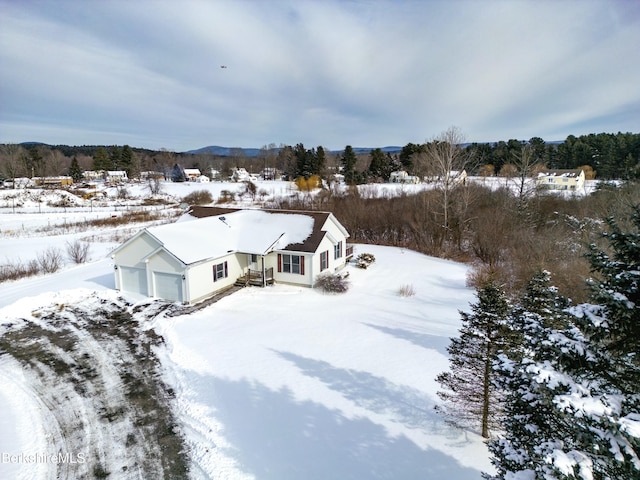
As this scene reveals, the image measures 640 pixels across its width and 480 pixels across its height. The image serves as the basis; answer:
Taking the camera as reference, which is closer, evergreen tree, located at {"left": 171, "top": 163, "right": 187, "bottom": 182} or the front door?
the front door

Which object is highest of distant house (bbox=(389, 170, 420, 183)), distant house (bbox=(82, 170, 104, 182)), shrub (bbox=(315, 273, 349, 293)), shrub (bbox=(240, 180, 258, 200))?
distant house (bbox=(82, 170, 104, 182))

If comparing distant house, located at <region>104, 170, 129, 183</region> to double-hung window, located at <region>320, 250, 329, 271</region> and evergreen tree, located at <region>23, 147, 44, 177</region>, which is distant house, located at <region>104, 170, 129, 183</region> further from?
double-hung window, located at <region>320, 250, 329, 271</region>

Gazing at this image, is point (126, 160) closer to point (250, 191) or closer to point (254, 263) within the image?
point (250, 191)

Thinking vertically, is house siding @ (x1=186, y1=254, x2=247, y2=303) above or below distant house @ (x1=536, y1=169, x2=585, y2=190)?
below

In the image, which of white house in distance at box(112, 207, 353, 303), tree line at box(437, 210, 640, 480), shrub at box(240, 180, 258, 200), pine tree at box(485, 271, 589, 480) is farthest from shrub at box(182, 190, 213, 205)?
tree line at box(437, 210, 640, 480)

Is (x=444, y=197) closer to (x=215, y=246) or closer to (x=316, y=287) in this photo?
(x=316, y=287)

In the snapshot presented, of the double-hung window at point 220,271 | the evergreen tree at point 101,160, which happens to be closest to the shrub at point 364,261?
the double-hung window at point 220,271

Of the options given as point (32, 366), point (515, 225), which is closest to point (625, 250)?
point (32, 366)
